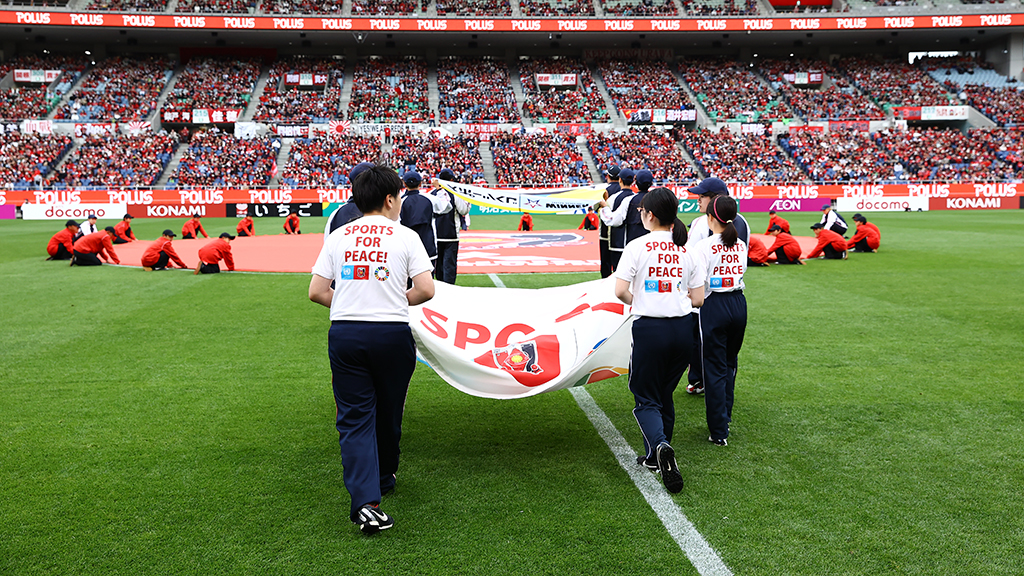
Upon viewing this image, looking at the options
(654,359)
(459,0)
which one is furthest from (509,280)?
(459,0)

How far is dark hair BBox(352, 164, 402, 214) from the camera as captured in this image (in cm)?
390

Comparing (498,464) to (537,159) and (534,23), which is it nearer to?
(537,159)

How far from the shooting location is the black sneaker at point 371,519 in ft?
12.4

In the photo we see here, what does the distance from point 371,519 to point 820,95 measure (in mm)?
57681

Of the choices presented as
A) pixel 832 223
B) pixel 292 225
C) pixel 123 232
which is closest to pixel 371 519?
pixel 832 223

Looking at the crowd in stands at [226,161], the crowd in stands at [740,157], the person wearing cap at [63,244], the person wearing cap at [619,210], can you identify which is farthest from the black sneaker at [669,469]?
the crowd in stands at [740,157]

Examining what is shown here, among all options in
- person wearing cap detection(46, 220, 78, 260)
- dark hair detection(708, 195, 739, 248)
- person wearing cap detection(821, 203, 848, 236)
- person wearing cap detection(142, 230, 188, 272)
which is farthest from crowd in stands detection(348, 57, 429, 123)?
dark hair detection(708, 195, 739, 248)

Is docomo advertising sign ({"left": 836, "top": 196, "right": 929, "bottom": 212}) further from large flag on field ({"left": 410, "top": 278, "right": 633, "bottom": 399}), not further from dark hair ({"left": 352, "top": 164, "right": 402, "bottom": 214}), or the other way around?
dark hair ({"left": 352, "top": 164, "right": 402, "bottom": 214})

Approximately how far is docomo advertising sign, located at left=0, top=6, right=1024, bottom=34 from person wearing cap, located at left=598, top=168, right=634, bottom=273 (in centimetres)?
4602

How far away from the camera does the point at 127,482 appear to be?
4.50m

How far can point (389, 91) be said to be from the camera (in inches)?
2122

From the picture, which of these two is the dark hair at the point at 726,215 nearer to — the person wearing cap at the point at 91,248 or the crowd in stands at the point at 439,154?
the person wearing cap at the point at 91,248

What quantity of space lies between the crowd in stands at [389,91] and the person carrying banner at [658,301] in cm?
4835

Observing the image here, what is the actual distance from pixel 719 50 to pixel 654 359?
61.1 metres
